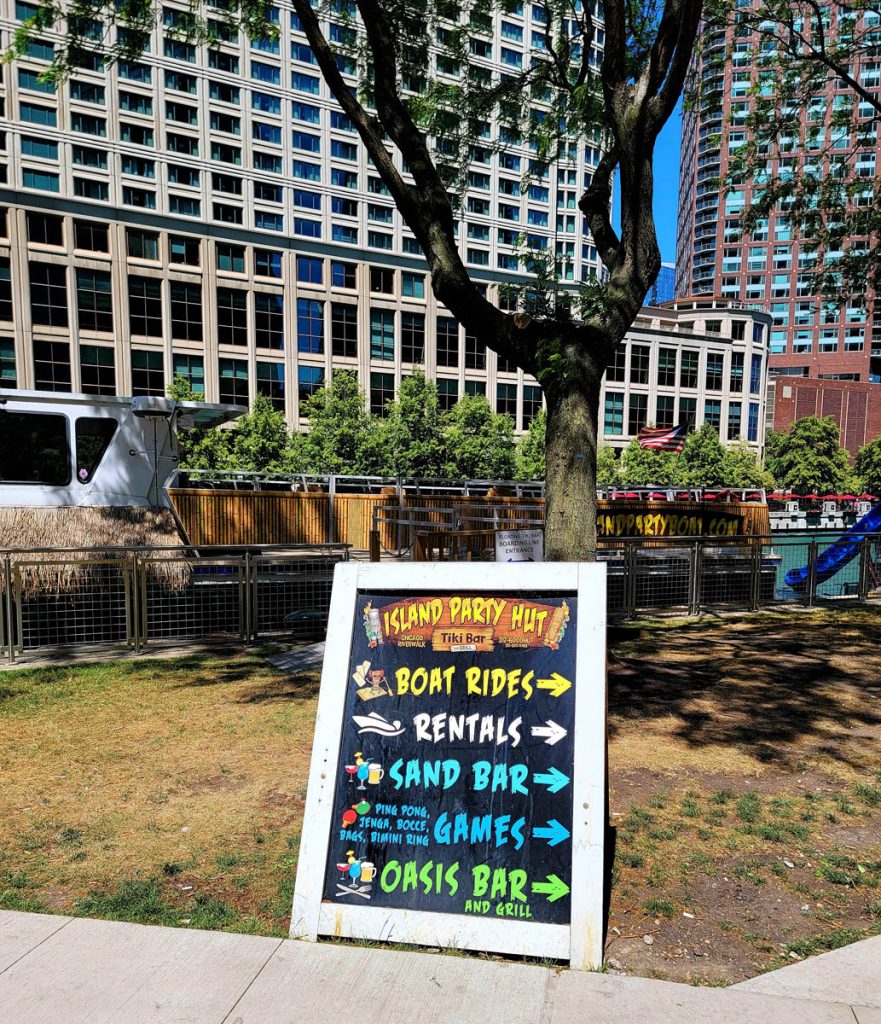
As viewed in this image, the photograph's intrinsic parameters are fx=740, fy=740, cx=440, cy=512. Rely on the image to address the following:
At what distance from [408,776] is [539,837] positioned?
621mm

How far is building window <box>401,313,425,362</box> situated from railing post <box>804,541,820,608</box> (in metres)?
53.3

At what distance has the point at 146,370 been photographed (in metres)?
54.8

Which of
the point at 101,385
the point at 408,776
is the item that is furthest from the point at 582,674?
the point at 101,385

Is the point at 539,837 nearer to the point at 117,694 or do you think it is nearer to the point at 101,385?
the point at 117,694

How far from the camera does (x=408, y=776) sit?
3.31m

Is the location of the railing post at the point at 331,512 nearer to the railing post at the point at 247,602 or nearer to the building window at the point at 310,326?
the railing post at the point at 247,602

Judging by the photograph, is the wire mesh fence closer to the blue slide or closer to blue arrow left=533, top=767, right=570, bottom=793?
the blue slide

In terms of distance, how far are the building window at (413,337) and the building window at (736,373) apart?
39.2 m

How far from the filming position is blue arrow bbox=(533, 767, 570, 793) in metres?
3.17

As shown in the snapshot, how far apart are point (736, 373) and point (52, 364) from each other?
228 feet

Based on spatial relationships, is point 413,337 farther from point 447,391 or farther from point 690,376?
point 690,376

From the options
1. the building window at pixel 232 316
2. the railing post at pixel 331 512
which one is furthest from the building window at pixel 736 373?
the railing post at pixel 331 512

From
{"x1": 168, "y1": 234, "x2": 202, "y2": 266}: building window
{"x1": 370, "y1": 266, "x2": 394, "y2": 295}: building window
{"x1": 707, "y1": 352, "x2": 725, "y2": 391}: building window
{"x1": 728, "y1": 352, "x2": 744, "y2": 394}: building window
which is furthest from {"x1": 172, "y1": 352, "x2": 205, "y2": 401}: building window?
{"x1": 728, "y1": 352, "x2": 744, "y2": 394}: building window

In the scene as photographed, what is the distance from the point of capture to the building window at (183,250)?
180 feet
